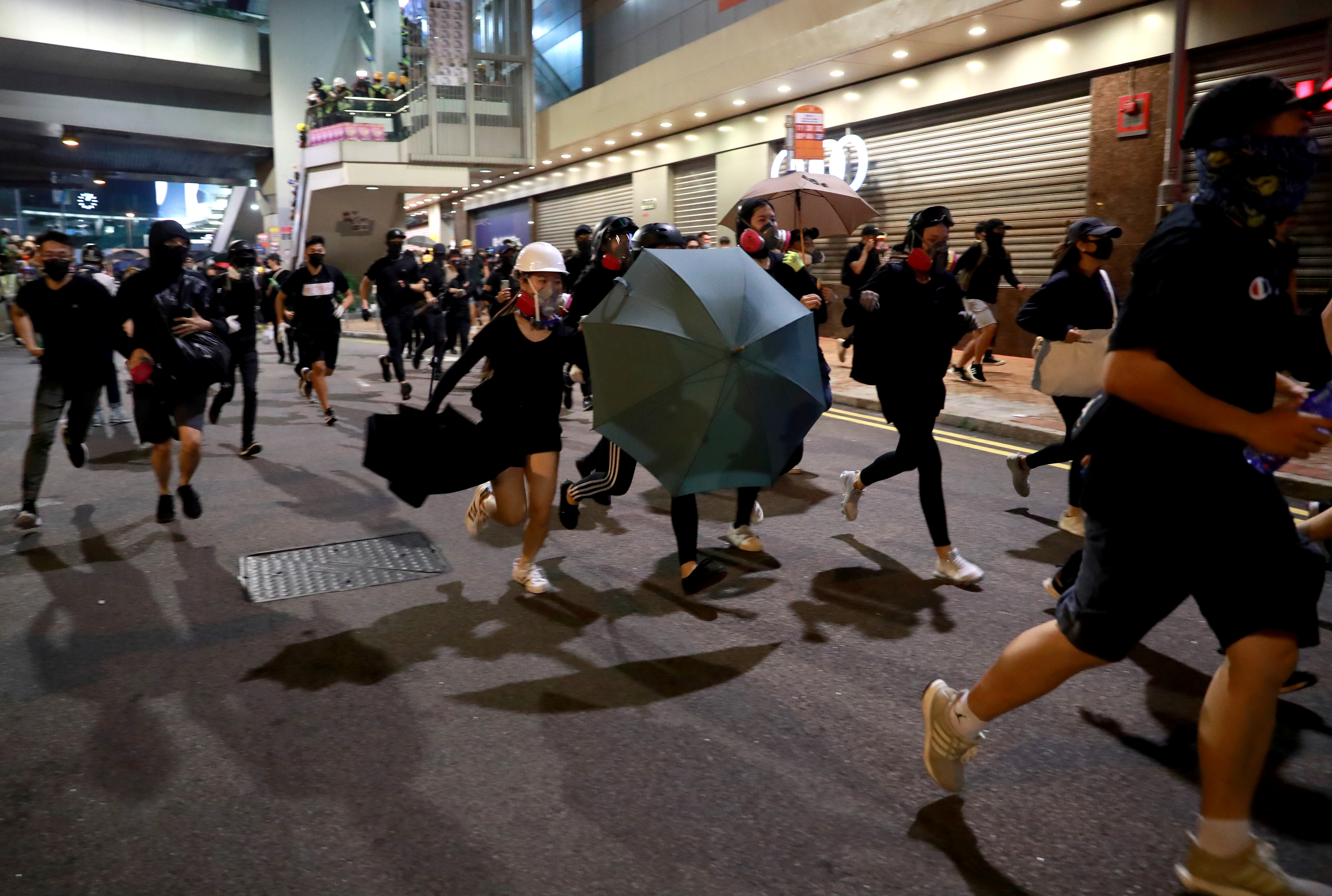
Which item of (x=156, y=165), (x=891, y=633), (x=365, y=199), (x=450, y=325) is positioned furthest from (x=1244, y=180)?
(x=156, y=165)

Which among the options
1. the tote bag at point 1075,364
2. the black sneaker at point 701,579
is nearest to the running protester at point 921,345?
the tote bag at point 1075,364

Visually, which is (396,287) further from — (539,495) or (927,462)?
(927,462)

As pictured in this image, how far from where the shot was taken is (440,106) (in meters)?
29.4

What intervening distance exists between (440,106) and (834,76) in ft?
50.7

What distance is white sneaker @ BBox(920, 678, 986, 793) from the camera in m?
2.91

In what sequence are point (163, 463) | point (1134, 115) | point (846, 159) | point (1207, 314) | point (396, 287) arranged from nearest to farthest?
1. point (1207, 314)
2. point (163, 463)
3. point (396, 287)
4. point (1134, 115)
5. point (846, 159)

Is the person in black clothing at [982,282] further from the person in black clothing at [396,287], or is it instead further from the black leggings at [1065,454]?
the person in black clothing at [396,287]

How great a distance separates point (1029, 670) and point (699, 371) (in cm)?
188

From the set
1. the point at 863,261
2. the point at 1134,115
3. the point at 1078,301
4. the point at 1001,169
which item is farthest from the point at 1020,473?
the point at 1001,169

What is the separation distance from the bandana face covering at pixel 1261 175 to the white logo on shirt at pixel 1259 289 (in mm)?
146

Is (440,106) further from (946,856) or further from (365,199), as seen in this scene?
(946,856)

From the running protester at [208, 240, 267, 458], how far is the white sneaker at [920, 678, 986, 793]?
732 centimetres

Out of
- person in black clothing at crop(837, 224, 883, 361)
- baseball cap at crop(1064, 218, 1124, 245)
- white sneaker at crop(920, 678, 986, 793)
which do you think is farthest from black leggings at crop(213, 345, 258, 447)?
white sneaker at crop(920, 678, 986, 793)

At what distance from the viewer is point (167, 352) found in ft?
A: 20.6
